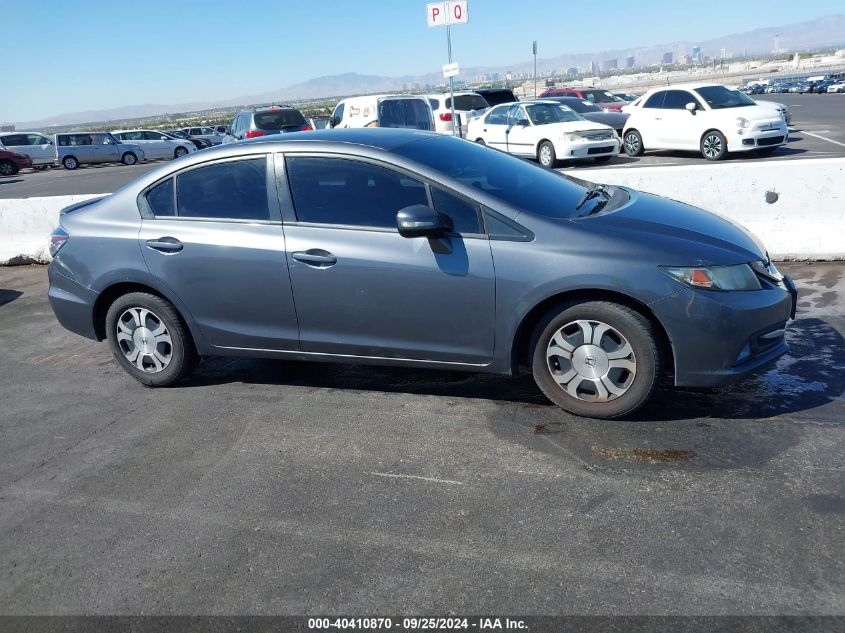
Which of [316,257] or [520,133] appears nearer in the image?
[316,257]

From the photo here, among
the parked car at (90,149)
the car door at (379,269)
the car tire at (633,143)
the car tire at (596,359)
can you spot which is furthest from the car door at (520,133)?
the parked car at (90,149)

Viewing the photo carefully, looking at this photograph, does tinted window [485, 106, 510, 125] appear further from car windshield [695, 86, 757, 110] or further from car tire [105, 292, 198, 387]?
car tire [105, 292, 198, 387]

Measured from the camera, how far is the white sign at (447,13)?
14.9 metres

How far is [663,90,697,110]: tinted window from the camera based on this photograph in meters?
16.5

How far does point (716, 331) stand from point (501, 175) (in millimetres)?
1644

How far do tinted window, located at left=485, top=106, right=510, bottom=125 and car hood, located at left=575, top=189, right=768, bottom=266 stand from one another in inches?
543

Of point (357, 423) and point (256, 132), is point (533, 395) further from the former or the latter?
point (256, 132)

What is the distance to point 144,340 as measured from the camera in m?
5.14

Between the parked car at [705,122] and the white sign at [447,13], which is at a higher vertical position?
the white sign at [447,13]

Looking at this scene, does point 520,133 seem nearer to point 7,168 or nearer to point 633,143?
point 633,143

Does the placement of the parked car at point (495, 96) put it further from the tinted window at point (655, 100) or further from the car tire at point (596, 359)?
the car tire at point (596, 359)

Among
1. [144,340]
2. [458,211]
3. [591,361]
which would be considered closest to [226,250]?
[144,340]

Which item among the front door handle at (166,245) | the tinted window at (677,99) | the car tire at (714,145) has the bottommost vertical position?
the car tire at (714,145)

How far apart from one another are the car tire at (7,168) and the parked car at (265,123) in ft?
55.9
